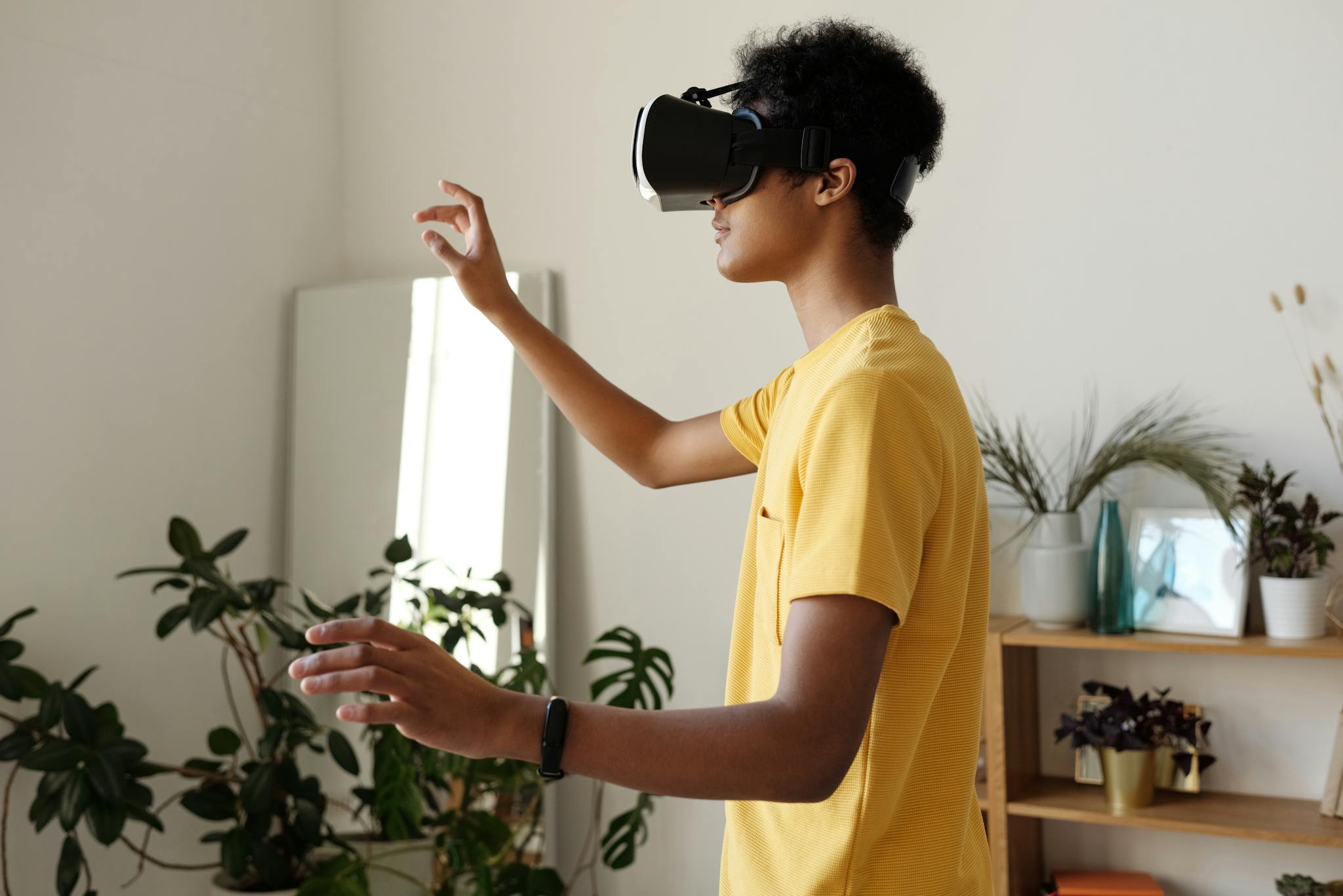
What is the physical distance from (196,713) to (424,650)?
2.32 metres

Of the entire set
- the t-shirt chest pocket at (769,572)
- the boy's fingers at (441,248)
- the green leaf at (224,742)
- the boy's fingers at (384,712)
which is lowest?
the green leaf at (224,742)

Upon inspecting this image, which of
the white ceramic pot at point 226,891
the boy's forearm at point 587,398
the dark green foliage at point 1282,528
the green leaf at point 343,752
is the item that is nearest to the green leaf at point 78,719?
the green leaf at point 343,752

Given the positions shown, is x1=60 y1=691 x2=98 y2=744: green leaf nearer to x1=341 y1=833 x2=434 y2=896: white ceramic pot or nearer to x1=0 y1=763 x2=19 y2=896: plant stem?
x1=0 y1=763 x2=19 y2=896: plant stem

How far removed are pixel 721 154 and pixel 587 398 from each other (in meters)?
0.48

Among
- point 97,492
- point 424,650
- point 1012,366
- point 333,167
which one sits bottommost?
point 424,650

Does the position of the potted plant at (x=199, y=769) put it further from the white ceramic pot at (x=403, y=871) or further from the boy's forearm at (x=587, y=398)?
the boy's forearm at (x=587, y=398)

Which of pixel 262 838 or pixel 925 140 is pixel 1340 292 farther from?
pixel 262 838

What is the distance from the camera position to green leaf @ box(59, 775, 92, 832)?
83.3 inches

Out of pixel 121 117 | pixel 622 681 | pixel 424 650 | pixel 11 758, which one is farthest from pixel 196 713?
pixel 424 650

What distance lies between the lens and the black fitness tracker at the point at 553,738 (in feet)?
2.66

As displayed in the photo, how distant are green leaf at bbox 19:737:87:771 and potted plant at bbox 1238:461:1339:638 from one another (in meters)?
2.20

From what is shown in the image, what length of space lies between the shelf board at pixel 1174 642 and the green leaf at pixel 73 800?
67.9 inches

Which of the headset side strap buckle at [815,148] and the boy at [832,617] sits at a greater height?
the headset side strap buckle at [815,148]

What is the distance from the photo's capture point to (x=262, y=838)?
249cm
